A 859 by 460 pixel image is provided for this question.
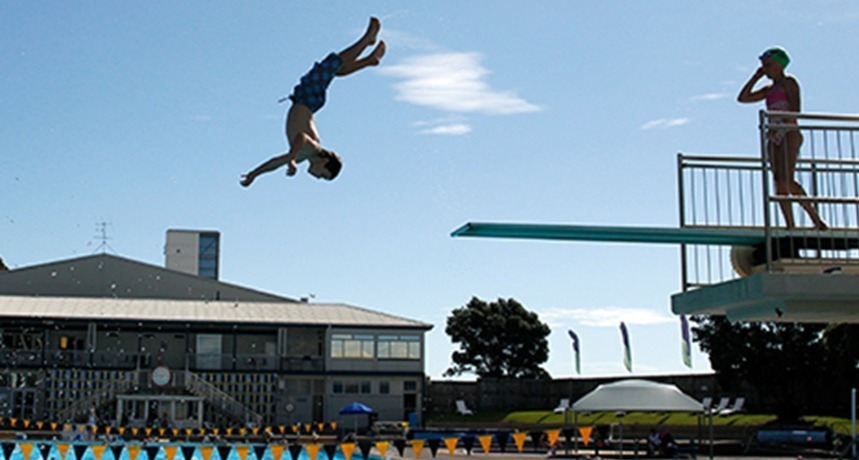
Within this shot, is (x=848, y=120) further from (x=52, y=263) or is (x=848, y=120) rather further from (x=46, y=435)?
(x=52, y=263)

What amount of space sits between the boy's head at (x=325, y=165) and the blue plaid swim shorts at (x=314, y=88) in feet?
1.73

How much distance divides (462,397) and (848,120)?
42916mm

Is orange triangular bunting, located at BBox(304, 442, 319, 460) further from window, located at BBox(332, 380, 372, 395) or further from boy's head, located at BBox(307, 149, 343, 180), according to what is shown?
window, located at BBox(332, 380, 372, 395)

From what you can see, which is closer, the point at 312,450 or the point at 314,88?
the point at 314,88

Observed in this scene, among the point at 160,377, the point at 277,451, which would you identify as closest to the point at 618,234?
the point at 277,451

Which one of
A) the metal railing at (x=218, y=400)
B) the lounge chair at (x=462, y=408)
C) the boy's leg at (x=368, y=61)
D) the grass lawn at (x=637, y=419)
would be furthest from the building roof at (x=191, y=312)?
the boy's leg at (x=368, y=61)

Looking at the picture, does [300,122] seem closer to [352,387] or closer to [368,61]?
[368,61]

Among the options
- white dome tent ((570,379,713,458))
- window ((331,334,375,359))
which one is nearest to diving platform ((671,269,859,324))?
white dome tent ((570,379,713,458))

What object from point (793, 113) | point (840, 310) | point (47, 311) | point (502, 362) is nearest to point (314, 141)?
point (793, 113)

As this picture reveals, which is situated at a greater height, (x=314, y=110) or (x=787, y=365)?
(x=314, y=110)

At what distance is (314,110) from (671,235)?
363 centimetres

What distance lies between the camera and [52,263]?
55344 millimetres

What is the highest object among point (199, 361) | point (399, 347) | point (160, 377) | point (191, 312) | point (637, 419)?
point (191, 312)

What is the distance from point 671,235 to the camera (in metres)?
11.2
